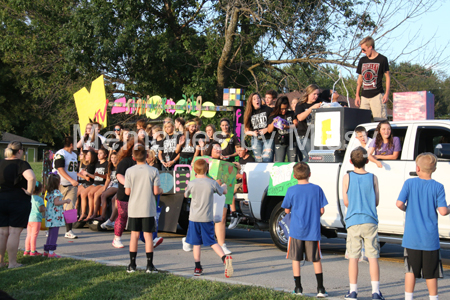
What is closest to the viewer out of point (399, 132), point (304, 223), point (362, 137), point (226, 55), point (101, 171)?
point (304, 223)

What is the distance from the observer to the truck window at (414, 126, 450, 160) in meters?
7.20

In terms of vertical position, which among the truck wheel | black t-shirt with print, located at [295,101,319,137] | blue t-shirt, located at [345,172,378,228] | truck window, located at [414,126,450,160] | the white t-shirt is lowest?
the truck wheel

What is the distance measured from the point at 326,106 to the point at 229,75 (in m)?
10.6

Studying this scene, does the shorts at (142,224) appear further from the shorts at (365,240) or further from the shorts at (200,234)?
the shorts at (365,240)

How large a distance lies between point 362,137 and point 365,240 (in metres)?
2.47

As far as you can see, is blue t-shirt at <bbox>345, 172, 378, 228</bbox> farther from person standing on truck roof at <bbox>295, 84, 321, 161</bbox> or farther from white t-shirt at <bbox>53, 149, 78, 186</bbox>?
white t-shirt at <bbox>53, 149, 78, 186</bbox>

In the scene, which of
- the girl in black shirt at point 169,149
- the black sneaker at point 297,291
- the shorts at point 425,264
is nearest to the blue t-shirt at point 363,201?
the shorts at point 425,264

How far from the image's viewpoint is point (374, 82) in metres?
8.91

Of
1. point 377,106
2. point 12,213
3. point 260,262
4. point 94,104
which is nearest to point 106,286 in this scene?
point 12,213

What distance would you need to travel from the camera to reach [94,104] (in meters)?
12.0

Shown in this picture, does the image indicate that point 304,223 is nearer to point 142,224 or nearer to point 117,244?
point 142,224

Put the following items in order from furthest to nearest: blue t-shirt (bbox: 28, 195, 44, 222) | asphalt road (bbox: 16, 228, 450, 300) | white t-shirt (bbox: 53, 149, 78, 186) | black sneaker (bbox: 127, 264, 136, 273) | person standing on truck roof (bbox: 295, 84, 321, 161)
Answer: white t-shirt (bbox: 53, 149, 78, 186) < person standing on truck roof (bbox: 295, 84, 321, 161) < blue t-shirt (bbox: 28, 195, 44, 222) < black sneaker (bbox: 127, 264, 136, 273) < asphalt road (bbox: 16, 228, 450, 300)

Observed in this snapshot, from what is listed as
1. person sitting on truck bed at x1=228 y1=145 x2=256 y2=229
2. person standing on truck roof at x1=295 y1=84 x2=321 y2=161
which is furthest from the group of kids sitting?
person sitting on truck bed at x1=228 y1=145 x2=256 y2=229

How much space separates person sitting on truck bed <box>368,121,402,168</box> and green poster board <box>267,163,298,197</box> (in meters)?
1.41
